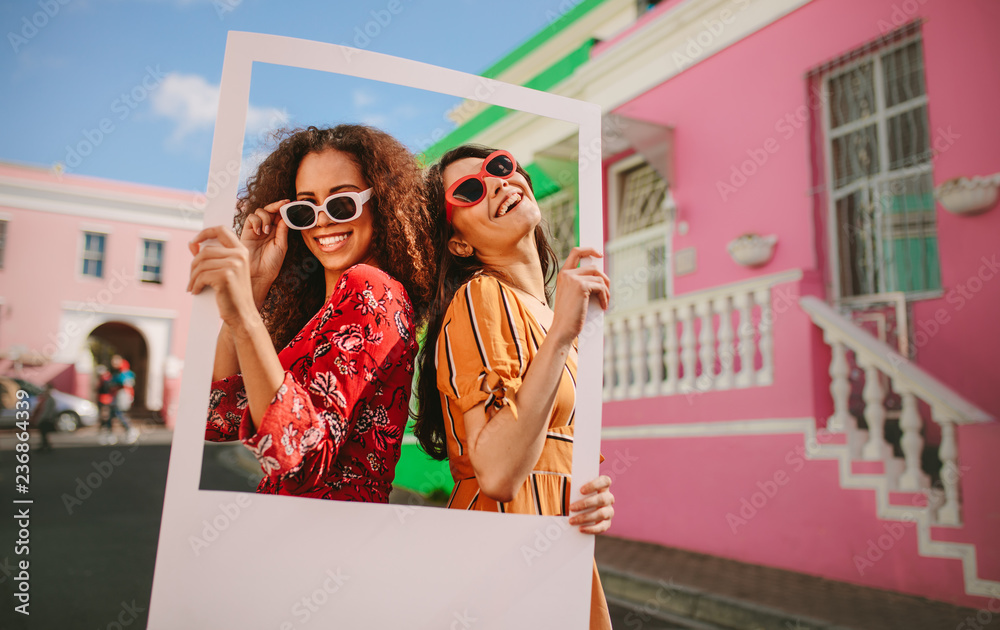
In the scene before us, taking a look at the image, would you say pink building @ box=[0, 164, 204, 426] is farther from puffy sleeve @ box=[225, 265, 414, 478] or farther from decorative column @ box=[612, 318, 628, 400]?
puffy sleeve @ box=[225, 265, 414, 478]

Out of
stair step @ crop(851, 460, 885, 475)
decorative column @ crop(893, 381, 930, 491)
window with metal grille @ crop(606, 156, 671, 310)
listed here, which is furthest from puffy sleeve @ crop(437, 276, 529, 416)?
window with metal grille @ crop(606, 156, 671, 310)

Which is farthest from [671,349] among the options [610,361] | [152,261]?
[152,261]

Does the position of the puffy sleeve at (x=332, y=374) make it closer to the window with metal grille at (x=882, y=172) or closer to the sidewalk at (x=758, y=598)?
the sidewalk at (x=758, y=598)

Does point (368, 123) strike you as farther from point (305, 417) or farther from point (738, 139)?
point (738, 139)

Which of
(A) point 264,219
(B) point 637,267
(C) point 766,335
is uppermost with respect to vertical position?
(B) point 637,267

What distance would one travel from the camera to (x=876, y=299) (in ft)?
17.6

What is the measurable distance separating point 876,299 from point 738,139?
2051 millimetres

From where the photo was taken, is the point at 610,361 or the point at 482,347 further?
the point at 610,361

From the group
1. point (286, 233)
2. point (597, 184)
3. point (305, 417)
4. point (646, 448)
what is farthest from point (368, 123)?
point (646, 448)

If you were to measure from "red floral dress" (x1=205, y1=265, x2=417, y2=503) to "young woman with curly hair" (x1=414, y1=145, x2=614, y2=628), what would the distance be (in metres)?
0.12

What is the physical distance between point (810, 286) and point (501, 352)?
193 inches

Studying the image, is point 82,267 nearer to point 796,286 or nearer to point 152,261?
point 152,261

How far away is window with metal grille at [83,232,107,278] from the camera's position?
47.4 ft

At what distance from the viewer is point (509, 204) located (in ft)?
4.80
